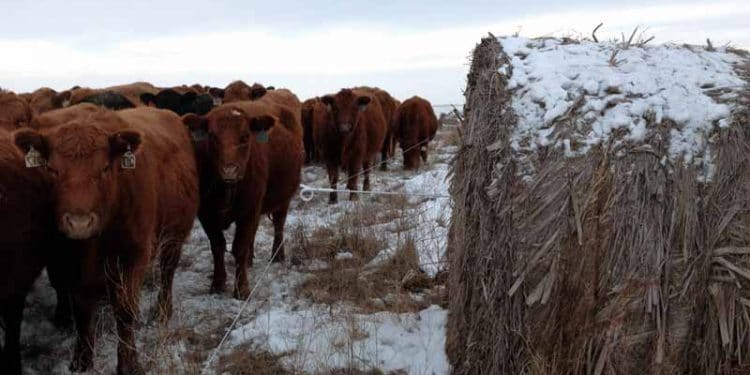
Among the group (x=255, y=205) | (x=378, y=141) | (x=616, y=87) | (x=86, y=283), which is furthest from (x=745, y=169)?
(x=378, y=141)

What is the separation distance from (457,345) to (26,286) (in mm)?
2819

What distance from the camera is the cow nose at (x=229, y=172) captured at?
221 inches

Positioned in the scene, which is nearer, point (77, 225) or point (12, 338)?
point (77, 225)

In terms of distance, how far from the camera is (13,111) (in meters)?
7.01

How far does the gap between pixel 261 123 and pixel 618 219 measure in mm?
3582

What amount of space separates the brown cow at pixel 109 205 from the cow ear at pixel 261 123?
87 centimetres

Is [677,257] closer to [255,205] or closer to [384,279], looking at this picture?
[384,279]

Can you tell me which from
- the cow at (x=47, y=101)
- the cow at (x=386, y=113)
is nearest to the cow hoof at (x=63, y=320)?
the cow at (x=47, y=101)

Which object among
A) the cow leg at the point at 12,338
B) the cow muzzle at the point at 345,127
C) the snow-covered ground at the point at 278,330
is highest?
the cow muzzle at the point at 345,127

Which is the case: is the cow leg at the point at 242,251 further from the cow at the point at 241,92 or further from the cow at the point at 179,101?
the cow at the point at 241,92

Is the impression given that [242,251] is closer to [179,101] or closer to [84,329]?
[84,329]

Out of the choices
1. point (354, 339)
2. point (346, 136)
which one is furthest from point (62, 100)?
point (354, 339)

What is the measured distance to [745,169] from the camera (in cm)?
324

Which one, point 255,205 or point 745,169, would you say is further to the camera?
point 255,205
